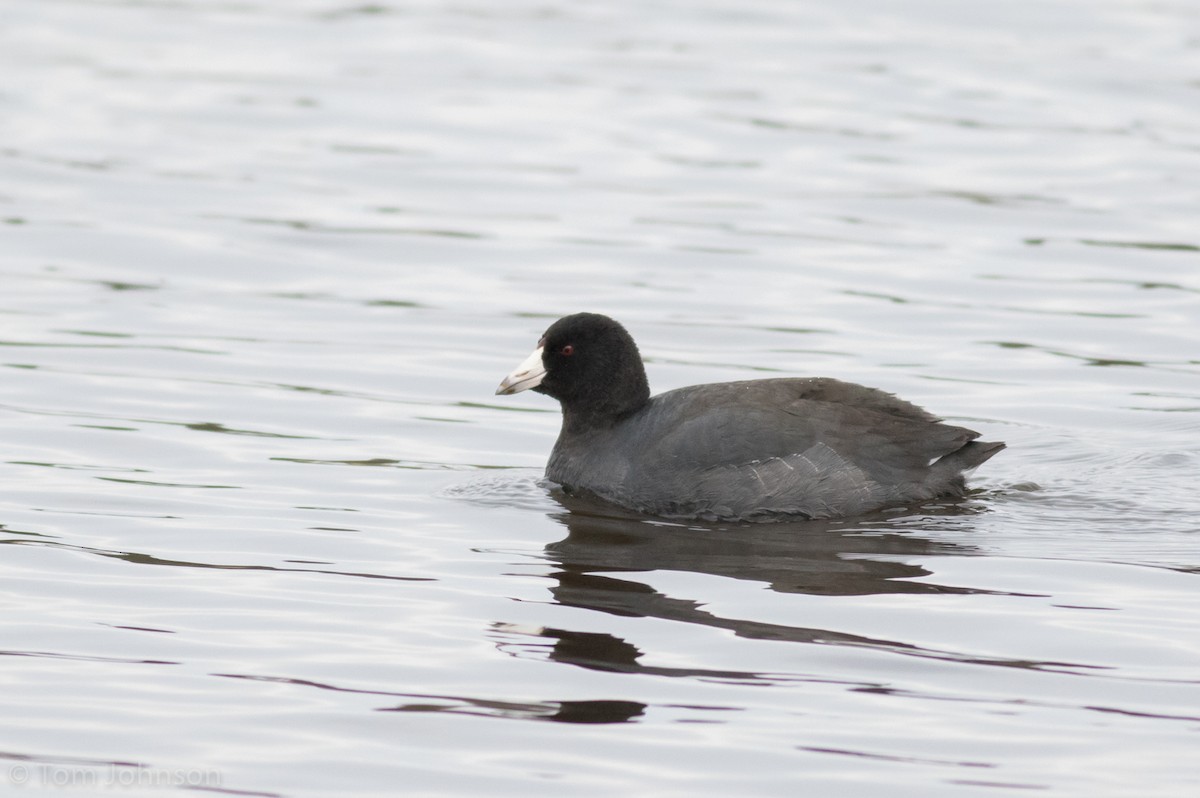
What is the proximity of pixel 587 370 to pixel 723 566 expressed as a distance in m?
1.82

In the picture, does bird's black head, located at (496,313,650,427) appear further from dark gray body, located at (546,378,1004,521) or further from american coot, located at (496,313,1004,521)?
dark gray body, located at (546,378,1004,521)

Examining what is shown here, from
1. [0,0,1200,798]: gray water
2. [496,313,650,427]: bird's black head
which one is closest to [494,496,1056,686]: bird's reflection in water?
[0,0,1200,798]: gray water

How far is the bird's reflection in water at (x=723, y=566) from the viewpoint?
6551 millimetres

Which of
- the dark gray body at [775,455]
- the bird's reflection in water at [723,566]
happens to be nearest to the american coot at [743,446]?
the dark gray body at [775,455]

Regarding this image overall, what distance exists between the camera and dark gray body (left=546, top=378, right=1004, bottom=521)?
861 centimetres

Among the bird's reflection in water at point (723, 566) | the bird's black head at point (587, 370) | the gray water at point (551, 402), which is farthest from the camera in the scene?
the bird's black head at point (587, 370)

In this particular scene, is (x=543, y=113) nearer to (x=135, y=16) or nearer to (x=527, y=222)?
(x=527, y=222)

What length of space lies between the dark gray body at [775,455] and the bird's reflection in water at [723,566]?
11 cm

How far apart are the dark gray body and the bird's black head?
20 cm

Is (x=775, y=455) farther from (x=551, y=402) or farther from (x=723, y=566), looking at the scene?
(x=551, y=402)

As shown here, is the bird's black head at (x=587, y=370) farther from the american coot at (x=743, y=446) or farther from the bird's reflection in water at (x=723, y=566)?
the bird's reflection in water at (x=723, y=566)

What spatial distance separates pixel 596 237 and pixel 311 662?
866 centimetres

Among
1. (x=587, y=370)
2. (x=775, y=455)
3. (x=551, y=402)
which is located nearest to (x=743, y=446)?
(x=775, y=455)

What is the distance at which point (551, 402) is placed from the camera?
11.2 metres
